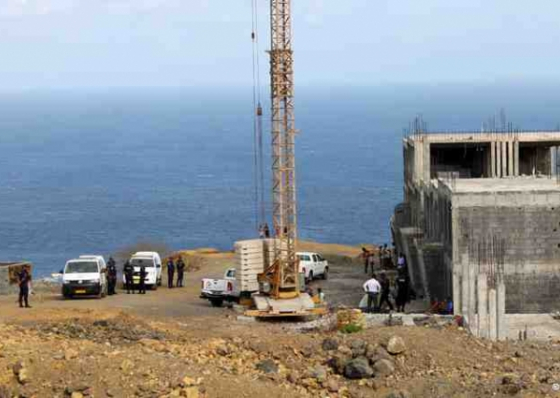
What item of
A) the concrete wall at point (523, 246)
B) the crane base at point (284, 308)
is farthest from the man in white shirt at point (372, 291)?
the concrete wall at point (523, 246)

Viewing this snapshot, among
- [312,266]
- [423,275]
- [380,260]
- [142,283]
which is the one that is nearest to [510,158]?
[380,260]

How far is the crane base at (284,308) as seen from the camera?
3903cm

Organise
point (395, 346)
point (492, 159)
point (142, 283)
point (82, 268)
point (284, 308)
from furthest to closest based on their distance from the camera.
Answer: point (492, 159) → point (142, 283) → point (82, 268) → point (284, 308) → point (395, 346)

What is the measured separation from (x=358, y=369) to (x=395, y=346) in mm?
1345

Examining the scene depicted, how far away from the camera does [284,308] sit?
39.4m

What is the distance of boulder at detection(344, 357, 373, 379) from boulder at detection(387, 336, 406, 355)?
0.81 metres

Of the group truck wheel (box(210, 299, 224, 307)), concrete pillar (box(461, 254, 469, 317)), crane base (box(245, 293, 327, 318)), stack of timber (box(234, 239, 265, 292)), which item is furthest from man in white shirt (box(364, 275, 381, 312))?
truck wheel (box(210, 299, 224, 307))

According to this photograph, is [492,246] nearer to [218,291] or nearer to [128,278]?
[218,291]

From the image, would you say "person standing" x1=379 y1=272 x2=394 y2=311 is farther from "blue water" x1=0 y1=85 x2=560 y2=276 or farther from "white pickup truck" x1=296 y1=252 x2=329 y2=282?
"blue water" x1=0 y1=85 x2=560 y2=276

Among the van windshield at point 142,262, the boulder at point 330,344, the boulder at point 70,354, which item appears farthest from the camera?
the van windshield at point 142,262

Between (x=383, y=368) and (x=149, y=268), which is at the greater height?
(x=149, y=268)

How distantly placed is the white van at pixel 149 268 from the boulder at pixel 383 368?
17.7m

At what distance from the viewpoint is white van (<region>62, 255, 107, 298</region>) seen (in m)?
42.5

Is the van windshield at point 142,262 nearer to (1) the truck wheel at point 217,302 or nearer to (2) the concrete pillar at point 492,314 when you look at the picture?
(1) the truck wheel at point 217,302
